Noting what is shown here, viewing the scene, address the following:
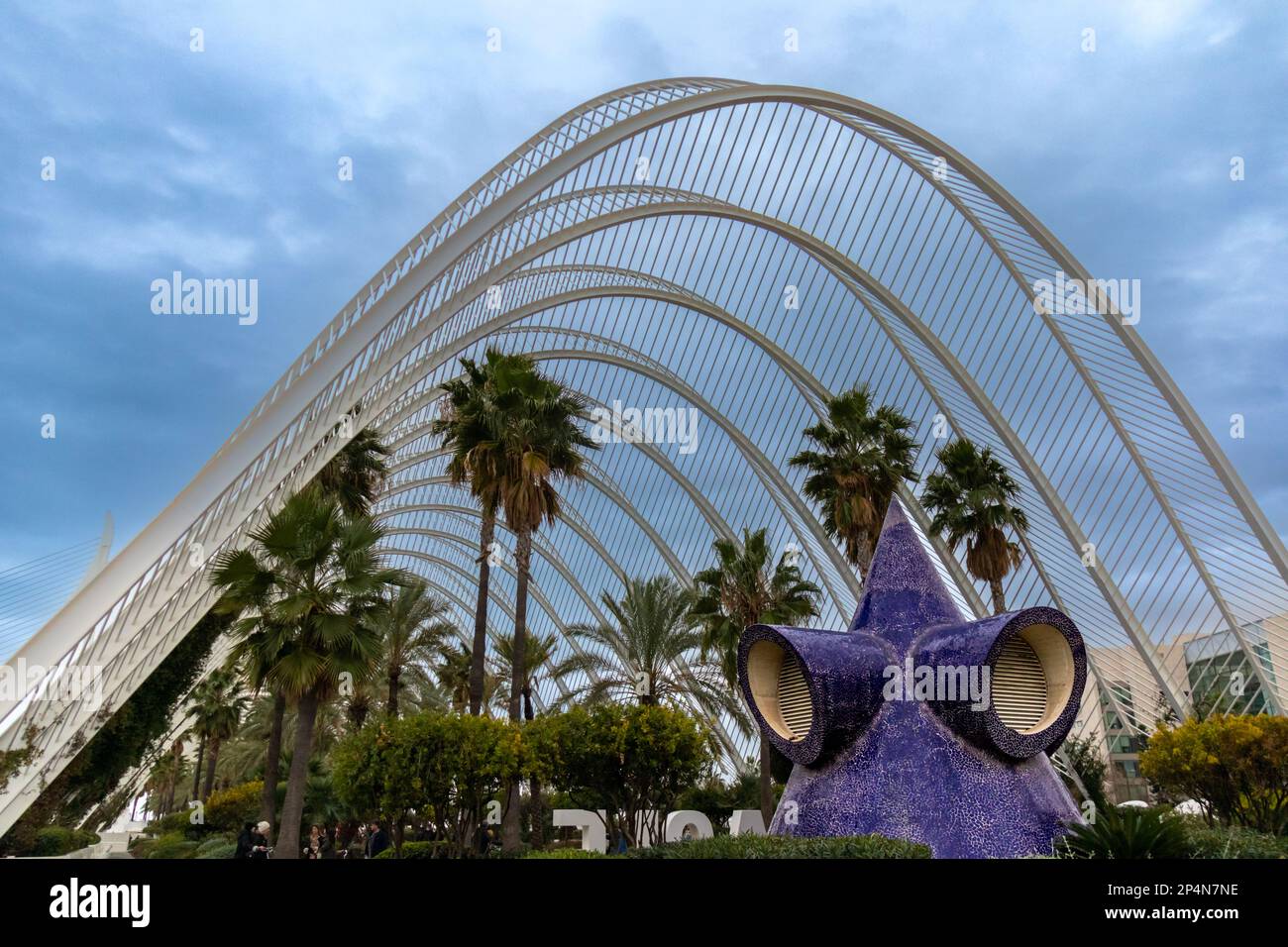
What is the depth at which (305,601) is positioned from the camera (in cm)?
1978

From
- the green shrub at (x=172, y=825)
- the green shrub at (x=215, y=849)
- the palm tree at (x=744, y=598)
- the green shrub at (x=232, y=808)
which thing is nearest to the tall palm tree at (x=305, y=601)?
the green shrub at (x=215, y=849)

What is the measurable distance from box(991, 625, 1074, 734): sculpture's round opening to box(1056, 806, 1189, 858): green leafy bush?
3.33 metres

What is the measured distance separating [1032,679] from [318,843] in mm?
19149

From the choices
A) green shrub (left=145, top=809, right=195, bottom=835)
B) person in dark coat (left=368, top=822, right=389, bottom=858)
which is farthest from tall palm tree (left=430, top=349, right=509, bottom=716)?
green shrub (left=145, top=809, right=195, bottom=835)

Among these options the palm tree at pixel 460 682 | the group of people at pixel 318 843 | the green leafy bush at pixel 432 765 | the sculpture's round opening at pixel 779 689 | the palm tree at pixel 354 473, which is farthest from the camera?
the palm tree at pixel 460 682

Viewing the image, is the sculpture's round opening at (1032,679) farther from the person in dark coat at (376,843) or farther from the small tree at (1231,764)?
the person in dark coat at (376,843)

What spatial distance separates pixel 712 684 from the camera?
38.9 meters

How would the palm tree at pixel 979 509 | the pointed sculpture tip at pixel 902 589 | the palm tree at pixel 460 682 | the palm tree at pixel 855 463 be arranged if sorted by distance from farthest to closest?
1. the palm tree at pixel 460 682
2. the palm tree at pixel 979 509
3. the palm tree at pixel 855 463
4. the pointed sculpture tip at pixel 902 589

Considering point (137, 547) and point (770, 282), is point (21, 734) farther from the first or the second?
point (770, 282)

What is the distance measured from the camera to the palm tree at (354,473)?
3003 cm

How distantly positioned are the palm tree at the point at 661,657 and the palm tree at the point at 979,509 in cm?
990

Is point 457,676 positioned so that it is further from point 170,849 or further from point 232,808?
point 170,849
